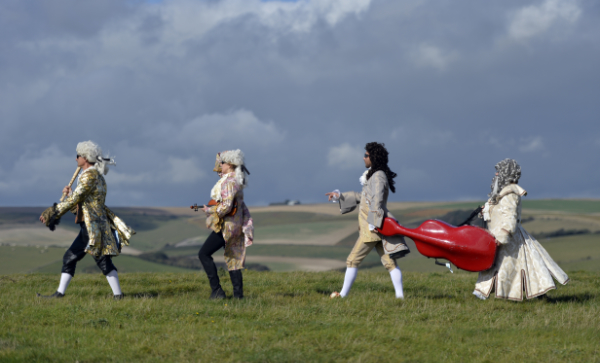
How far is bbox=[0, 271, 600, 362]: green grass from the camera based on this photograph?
6320 millimetres

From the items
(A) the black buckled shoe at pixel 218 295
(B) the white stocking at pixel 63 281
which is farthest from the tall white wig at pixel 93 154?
(A) the black buckled shoe at pixel 218 295

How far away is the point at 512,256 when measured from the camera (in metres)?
9.68

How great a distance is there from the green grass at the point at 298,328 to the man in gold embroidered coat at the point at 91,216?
678 mm

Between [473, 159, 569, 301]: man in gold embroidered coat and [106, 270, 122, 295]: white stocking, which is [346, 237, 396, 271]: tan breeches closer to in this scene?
[473, 159, 569, 301]: man in gold embroidered coat

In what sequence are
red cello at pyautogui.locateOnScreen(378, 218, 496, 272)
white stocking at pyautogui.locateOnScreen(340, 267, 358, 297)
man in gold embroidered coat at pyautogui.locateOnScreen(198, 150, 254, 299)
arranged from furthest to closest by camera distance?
white stocking at pyautogui.locateOnScreen(340, 267, 358, 297) < red cello at pyautogui.locateOnScreen(378, 218, 496, 272) < man in gold embroidered coat at pyautogui.locateOnScreen(198, 150, 254, 299)

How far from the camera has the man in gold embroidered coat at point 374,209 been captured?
367 inches

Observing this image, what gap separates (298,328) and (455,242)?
11.4 ft

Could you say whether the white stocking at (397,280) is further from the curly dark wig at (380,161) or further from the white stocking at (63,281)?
the white stocking at (63,281)

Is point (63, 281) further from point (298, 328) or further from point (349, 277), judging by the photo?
point (349, 277)

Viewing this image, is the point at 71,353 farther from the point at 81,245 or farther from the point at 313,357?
the point at 81,245

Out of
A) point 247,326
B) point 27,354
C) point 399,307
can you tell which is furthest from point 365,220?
point 27,354

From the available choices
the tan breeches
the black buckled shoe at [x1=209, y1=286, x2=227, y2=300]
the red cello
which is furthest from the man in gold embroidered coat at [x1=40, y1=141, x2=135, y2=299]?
the red cello

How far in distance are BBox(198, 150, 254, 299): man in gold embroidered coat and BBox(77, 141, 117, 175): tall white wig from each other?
190 centimetres

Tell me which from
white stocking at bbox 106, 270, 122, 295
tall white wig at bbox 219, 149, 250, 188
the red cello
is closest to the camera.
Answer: tall white wig at bbox 219, 149, 250, 188
